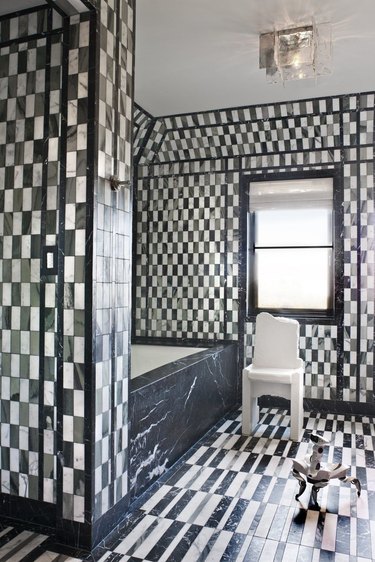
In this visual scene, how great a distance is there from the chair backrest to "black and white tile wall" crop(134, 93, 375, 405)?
749mm

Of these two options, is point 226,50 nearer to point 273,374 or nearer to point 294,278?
point 294,278

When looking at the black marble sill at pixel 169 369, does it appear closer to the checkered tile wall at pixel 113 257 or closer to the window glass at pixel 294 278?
the checkered tile wall at pixel 113 257

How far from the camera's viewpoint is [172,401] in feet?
11.9

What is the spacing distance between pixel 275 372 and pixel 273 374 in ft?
0.19

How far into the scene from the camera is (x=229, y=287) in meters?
5.64

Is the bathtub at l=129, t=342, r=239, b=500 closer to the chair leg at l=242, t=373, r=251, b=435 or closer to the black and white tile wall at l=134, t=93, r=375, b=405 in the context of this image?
the chair leg at l=242, t=373, r=251, b=435

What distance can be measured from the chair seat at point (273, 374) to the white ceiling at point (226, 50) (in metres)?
2.64

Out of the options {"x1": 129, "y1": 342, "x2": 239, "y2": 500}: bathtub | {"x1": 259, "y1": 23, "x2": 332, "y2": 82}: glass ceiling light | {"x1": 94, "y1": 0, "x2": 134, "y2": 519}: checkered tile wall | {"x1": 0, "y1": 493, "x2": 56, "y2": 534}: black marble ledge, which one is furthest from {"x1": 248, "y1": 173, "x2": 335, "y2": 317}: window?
{"x1": 0, "y1": 493, "x2": 56, "y2": 534}: black marble ledge

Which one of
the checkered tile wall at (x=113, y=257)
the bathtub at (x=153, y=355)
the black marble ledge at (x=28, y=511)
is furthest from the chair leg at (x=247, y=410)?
the black marble ledge at (x=28, y=511)

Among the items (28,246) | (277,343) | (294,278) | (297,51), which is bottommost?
(277,343)

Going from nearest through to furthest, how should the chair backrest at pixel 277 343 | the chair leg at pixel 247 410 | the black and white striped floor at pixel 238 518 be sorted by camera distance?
1. the black and white striped floor at pixel 238 518
2. the chair leg at pixel 247 410
3. the chair backrest at pixel 277 343

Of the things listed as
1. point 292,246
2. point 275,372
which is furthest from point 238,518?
point 292,246

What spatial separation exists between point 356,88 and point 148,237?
9.11 feet

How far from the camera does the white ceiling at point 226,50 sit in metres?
3.41
